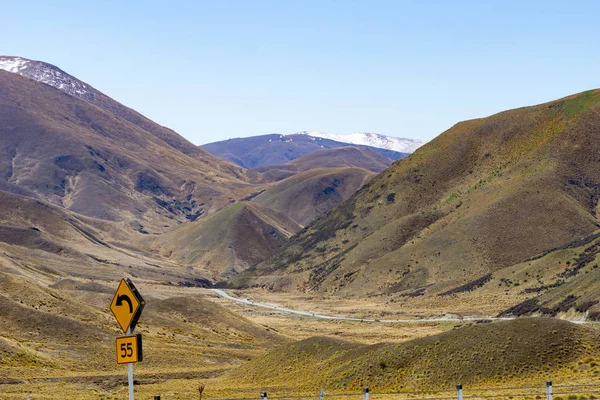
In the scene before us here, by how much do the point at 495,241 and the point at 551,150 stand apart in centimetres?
3719

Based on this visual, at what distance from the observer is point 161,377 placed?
2625 inches

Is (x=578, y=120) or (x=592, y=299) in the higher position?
(x=578, y=120)

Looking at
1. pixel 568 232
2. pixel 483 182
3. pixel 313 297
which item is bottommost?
pixel 313 297

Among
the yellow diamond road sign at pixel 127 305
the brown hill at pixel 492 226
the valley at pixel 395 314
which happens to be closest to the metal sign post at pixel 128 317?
the yellow diamond road sign at pixel 127 305

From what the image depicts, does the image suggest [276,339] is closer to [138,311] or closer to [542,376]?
[542,376]

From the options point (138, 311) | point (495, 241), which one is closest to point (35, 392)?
point (138, 311)

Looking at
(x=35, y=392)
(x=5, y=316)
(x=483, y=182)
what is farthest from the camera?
(x=483, y=182)

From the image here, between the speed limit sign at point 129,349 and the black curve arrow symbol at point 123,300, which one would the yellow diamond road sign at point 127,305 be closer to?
the black curve arrow symbol at point 123,300

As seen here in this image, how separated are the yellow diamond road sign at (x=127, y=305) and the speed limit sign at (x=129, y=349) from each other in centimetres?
26

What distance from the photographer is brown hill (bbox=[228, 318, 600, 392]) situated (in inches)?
1844

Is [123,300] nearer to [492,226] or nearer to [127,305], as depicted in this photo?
[127,305]

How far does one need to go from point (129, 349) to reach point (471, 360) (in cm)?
3339

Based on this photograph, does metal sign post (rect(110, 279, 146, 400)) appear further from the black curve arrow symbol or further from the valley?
the valley

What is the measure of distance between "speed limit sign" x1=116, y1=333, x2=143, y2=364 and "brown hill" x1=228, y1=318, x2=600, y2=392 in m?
29.9
